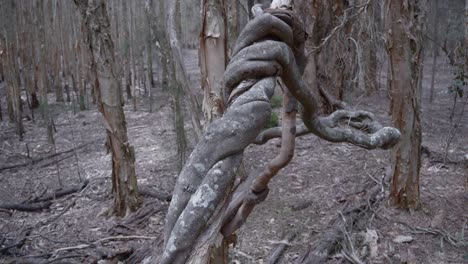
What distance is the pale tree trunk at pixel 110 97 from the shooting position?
15.1 ft

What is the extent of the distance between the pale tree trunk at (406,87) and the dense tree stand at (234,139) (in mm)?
3405

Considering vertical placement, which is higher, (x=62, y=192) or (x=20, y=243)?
(x=62, y=192)

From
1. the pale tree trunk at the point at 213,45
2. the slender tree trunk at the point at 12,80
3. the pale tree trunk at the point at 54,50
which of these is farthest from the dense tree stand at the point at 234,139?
the pale tree trunk at the point at 54,50

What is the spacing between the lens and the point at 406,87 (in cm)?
437

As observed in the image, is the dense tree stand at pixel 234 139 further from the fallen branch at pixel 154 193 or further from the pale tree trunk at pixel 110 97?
the fallen branch at pixel 154 193

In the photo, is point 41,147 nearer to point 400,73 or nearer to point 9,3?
point 9,3

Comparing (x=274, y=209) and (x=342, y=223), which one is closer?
(x=342, y=223)

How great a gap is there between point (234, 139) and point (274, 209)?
14.1 ft

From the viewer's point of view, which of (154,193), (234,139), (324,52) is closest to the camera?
(234,139)

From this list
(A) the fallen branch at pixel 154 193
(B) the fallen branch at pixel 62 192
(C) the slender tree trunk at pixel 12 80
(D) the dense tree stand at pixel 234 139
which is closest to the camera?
(D) the dense tree stand at pixel 234 139

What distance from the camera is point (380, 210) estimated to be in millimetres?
4824

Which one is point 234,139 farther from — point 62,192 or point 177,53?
point 62,192

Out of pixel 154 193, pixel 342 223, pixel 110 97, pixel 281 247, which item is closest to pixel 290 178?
pixel 342 223

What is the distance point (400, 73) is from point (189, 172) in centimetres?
395
